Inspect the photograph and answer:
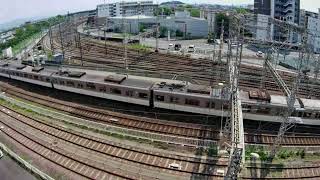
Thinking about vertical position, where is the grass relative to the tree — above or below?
below

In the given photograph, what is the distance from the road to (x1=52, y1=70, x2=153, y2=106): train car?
14346 millimetres

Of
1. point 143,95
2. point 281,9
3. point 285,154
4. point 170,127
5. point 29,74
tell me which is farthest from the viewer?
point 281,9

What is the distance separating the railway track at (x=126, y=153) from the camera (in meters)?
26.7

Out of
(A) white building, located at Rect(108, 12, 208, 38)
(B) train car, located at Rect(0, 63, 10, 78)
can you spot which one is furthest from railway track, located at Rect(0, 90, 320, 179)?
(A) white building, located at Rect(108, 12, 208, 38)

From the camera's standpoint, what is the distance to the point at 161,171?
26.3 meters

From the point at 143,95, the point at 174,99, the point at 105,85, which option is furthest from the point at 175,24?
the point at 174,99

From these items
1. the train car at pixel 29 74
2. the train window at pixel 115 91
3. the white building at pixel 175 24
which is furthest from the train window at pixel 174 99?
the white building at pixel 175 24

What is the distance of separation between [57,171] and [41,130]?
8.63 m

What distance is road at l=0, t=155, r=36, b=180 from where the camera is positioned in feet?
83.4

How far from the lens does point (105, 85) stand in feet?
130

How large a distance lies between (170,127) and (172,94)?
3687mm

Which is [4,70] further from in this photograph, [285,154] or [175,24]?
[175,24]

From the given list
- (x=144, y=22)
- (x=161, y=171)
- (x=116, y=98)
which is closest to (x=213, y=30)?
(x=144, y=22)

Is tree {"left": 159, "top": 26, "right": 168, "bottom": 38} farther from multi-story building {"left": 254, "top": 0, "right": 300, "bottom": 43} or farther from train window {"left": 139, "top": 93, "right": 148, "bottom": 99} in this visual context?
train window {"left": 139, "top": 93, "right": 148, "bottom": 99}
